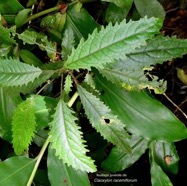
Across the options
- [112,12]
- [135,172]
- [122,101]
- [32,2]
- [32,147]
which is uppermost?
[32,2]

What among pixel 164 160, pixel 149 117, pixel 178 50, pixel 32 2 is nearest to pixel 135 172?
pixel 164 160

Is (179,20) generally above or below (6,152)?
above

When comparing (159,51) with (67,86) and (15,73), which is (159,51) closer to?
(67,86)

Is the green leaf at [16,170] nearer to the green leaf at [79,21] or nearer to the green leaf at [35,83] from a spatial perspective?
the green leaf at [35,83]

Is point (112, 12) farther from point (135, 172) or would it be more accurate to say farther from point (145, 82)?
point (135, 172)

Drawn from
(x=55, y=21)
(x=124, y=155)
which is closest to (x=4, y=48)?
(x=55, y=21)

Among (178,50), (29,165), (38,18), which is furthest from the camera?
(38,18)
